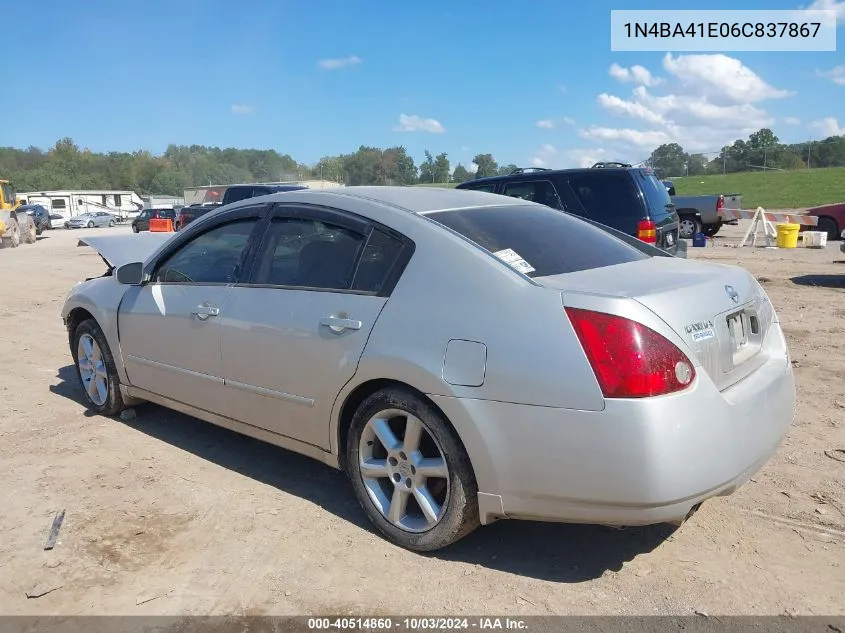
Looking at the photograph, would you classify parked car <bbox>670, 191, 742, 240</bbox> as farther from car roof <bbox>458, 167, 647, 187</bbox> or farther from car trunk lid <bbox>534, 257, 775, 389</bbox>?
car trunk lid <bbox>534, 257, 775, 389</bbox>

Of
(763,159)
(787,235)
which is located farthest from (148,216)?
(763,159)

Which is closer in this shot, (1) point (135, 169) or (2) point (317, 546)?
(2) point (317, 546)

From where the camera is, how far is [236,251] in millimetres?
4074

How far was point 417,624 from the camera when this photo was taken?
264 centimetres

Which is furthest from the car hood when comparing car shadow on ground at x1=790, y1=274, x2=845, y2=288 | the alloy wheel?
car shadow on ground at x1=790, y1=274, x2=845, y2=288

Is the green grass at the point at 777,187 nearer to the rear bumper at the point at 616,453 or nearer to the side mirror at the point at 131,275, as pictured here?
the side mirror at the point at 131,275

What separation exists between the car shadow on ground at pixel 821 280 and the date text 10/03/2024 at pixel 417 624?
10259 mm

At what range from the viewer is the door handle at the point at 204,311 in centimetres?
399

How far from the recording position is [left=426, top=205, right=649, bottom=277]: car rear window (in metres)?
3.21

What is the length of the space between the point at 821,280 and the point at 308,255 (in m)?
10.5

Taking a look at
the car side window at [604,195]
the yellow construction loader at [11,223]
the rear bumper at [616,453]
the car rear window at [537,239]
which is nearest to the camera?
the rear bumper at [616,453]

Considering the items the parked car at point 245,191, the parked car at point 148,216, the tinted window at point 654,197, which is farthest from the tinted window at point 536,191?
the parked car at point 148,216

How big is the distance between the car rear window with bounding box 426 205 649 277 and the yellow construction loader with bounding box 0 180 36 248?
92.8 ft

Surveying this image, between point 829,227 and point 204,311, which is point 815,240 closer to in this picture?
point 829,227
